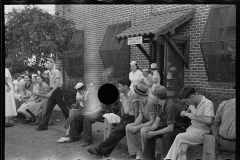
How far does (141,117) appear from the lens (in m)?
3.34

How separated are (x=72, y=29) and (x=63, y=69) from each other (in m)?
0.40

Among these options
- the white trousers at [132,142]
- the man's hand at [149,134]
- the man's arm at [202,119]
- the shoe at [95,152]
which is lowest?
the shoe at [95,152]

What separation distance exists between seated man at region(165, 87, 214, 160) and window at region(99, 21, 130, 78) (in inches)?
26.7

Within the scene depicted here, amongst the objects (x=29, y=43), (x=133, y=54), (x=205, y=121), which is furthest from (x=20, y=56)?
(x=205, y=121)

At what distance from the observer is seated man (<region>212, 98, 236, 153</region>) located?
97.0 inches

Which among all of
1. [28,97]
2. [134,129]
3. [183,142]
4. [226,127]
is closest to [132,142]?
[134,129]

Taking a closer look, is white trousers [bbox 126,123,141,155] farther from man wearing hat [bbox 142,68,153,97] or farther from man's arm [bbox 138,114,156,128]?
man wearing hat [bbox 142,68,153,97]

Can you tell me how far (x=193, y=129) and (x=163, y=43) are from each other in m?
2.03

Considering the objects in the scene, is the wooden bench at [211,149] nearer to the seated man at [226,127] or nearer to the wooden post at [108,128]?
the seated man at [226,127]

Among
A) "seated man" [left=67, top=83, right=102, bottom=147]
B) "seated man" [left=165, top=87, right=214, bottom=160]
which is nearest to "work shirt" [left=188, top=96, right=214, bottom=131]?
"seated man" [left=165, top=87, right=214, bottom=160]

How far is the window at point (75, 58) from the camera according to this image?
2.46 meters

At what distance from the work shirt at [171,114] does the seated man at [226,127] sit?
1.53 ft

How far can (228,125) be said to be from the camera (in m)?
2.50

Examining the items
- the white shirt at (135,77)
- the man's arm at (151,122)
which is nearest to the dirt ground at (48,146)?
the man's arm at (151,122)
